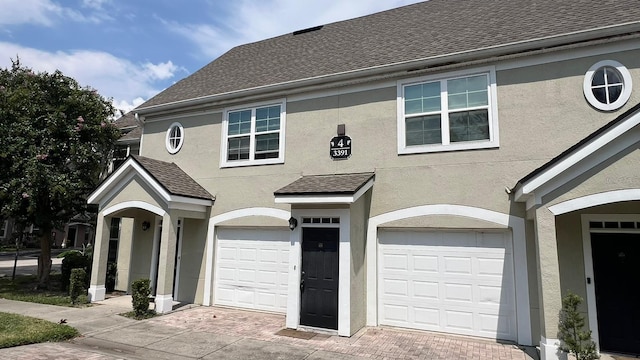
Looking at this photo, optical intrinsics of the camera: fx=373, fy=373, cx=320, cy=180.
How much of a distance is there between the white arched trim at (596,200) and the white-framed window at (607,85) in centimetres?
229

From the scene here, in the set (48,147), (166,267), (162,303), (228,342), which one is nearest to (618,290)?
(228,342)

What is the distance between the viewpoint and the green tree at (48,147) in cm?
1193

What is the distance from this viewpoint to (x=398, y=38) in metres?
11.2

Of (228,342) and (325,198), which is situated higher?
(325,198)

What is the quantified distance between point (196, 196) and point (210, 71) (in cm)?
591

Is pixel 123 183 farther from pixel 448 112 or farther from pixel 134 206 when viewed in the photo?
pixel 448 112

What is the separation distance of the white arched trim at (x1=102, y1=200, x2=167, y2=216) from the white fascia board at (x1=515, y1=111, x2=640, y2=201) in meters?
9.08

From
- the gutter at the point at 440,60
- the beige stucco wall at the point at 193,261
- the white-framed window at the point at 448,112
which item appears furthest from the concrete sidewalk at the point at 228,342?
the gutter at the point at 440,60

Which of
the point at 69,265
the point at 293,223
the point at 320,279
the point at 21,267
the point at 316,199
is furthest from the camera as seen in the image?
the point at 21,267

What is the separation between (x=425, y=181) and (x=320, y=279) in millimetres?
3433

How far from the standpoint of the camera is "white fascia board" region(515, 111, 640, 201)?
612 centimetres

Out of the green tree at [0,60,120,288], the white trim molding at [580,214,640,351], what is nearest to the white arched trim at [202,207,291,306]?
the green tree at [0,60,120,288]

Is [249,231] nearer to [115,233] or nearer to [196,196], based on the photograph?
[196,196]

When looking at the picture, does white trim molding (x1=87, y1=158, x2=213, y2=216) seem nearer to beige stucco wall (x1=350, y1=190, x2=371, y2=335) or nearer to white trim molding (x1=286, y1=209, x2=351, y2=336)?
white trim molding (x1=286, y1=209, x2=351, y2=336)
